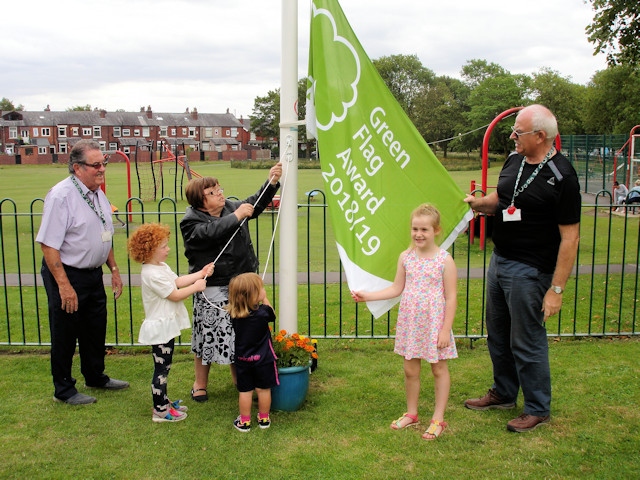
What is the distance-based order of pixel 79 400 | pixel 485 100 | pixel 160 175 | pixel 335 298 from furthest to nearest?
pixel 485 100 → pixel 160 175 → pixel 335 298 → pixel 79 400

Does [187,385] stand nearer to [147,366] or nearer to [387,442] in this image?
[147,366]

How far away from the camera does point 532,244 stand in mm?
4039

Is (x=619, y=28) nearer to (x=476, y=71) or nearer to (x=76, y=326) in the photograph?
(x=76, y=326)

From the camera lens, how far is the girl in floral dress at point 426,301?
3994 mm

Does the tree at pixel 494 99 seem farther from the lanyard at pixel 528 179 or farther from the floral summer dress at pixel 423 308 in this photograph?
the floral summer dress at pixel 423 308

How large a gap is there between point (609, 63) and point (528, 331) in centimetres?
1253

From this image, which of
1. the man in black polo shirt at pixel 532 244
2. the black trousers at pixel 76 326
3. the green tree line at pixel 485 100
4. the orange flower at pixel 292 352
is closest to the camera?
the man in black polo shirt at pixel 532 244

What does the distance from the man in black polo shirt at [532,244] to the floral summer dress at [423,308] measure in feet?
Result: 1.57

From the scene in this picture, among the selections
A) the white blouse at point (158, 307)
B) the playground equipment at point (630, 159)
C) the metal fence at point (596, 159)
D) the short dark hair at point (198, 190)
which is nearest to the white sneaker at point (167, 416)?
the white blouse at point (158, 307)

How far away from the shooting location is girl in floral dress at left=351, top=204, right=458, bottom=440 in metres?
3.99

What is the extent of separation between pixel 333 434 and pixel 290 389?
0.48 metres

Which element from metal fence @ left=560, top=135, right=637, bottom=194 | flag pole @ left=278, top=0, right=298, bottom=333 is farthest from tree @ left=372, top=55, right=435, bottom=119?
flag pole @ left=278, top=0, right=298, bottom=333

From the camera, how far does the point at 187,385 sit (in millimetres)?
5137

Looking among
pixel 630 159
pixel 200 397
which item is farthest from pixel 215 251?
pixel 630 159
